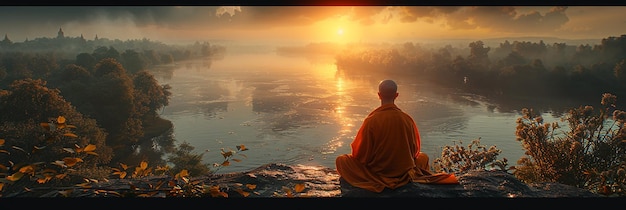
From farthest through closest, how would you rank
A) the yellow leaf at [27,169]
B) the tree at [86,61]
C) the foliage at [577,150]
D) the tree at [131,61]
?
the tree at [131,61], the tree at [86,61], the foliage at [577,150], the yellow leaf at [27,169]

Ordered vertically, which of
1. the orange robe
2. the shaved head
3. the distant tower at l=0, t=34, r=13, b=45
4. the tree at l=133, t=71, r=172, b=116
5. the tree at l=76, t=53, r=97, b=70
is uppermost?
the distant tower at l=0, t=34, r=13, b=45

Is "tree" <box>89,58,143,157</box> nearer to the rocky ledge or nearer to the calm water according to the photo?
the calm water

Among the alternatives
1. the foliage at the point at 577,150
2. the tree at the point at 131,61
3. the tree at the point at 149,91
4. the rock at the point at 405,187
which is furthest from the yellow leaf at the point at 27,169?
the tree at the point at 131,61

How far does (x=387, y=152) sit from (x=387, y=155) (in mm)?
37

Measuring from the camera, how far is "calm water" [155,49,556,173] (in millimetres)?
27891

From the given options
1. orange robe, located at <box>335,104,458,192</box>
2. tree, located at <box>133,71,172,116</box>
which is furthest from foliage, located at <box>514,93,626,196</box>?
tree, located at <box>133,71,172,116</box>

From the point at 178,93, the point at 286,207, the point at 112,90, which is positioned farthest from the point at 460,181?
the point at 178,93

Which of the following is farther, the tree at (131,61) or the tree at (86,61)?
the tree at (131,61)

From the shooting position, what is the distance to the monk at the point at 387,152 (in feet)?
15.0

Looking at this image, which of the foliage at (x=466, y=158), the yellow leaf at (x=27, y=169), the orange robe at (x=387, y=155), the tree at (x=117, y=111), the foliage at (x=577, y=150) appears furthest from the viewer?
the tree at (x=117, y=111)

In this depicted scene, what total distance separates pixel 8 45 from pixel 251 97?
35.3 metres

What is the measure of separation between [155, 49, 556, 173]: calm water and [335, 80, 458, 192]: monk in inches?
781

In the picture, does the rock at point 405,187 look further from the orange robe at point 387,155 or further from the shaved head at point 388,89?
the shaved head at point 388,89

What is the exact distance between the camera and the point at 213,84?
5394cm
